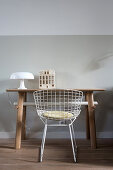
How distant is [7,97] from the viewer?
2410 mm

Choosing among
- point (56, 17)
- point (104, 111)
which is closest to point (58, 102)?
point (104, 111)

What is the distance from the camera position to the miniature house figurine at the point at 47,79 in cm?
217

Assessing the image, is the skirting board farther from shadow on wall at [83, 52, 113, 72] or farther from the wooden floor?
shadow on wall at [83, 52, 113, 72]

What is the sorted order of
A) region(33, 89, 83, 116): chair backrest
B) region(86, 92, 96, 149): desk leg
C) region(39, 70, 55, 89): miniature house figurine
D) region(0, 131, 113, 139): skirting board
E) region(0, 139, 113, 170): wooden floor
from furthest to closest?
1. region(0, 131, 113, 139): skirting board
2. region(39, 70, 55, 89): miniature house figurine
3. region(86, 92, 96, 149): desk leg
4. region(33, 89, 83, 116): chair backrest
5. region(0, 139, 113, 170): wooden floor

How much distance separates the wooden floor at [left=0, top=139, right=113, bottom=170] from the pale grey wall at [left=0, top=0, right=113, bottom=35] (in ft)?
5.50

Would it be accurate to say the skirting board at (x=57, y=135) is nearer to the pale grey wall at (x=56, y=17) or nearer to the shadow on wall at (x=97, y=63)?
the shadow on wall at (x=97, y=63)

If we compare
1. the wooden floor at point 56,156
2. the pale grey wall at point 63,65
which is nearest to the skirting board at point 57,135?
the pale grey wall at point 63,65

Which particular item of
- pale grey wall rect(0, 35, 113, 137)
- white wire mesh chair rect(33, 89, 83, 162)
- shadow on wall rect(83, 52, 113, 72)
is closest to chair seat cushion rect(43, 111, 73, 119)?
white wire mesh chair rect(33, 89, 83, 162)

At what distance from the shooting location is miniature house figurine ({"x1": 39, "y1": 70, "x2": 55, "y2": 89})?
85.5 inches

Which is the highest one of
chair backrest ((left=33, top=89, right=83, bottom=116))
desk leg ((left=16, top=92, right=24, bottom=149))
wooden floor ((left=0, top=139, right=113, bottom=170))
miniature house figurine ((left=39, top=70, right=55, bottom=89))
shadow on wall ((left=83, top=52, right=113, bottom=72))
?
shadow on wall ((left=83, top=52, right=113, bottom=72))

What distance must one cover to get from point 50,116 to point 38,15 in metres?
1.68

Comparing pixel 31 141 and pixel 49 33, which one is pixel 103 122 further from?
pixel 49 33

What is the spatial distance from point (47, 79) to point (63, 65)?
0.40 m

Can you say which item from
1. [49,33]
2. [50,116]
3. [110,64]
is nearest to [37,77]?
[49,33]
